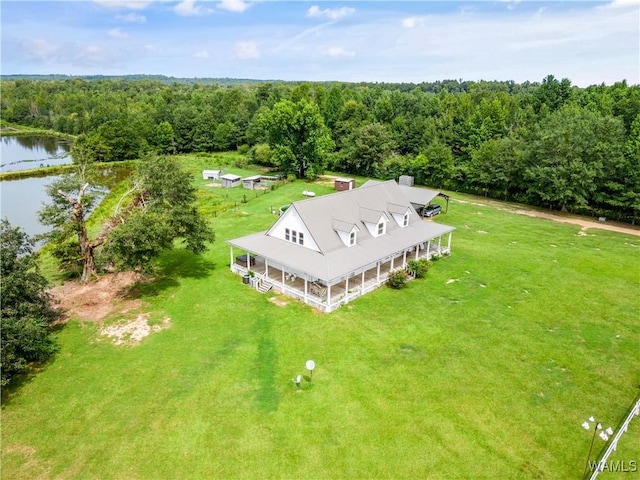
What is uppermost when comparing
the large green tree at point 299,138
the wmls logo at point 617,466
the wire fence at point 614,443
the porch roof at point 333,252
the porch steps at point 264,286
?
the large green tree at point 299,138

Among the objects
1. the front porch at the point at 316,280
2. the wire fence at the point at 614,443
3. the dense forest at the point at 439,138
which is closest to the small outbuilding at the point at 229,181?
the dense forest at the point at 439,138

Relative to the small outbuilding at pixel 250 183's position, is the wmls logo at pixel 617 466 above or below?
below

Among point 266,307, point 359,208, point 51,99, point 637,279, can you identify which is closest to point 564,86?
point 637,279

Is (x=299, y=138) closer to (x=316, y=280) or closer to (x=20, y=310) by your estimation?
(x=316, y=280)

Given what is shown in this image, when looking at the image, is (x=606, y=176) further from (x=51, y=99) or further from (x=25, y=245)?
(x=51, y=99)

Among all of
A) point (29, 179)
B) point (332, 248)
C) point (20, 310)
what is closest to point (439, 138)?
point (332, 248)

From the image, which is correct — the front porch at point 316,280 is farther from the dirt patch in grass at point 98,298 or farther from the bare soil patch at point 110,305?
the dirt patch in grass at point 98,298
